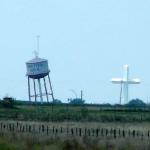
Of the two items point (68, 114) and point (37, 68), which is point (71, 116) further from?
point (37, 68)

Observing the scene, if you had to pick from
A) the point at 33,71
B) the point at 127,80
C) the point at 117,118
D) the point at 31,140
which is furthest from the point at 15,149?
the point at 127,80

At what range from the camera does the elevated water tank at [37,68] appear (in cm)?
12400

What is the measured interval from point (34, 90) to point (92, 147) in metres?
98.9

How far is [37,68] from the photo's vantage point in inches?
4916

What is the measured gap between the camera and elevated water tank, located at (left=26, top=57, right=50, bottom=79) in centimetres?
12400

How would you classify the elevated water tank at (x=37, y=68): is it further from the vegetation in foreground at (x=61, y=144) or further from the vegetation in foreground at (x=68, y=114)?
the vegetation in foreground at (x=61, y=144)

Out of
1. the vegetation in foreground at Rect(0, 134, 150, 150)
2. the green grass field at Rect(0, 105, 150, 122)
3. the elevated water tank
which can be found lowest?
the vegetation in foreground at Rect(0, 134, 150, 150)

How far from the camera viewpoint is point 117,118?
7750 cm

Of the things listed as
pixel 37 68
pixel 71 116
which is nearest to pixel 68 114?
pixel 71 116

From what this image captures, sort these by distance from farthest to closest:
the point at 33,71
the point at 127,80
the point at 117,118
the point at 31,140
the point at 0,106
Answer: the point at 127,80 → the point at 33,71 → the point at 0,106 → the point at 117,118 → the point at 31,140

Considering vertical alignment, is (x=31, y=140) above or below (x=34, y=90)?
below

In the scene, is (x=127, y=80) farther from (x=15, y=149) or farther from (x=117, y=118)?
(x=15, y=149)

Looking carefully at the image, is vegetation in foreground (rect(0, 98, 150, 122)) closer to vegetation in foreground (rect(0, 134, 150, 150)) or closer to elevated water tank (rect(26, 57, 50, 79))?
elevated water tank (rect(26, 57, 50, 79))

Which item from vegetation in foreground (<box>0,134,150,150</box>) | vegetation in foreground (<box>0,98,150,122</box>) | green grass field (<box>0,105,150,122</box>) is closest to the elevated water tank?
vegetation in foreground (<box>0,98,150,122</box>)
